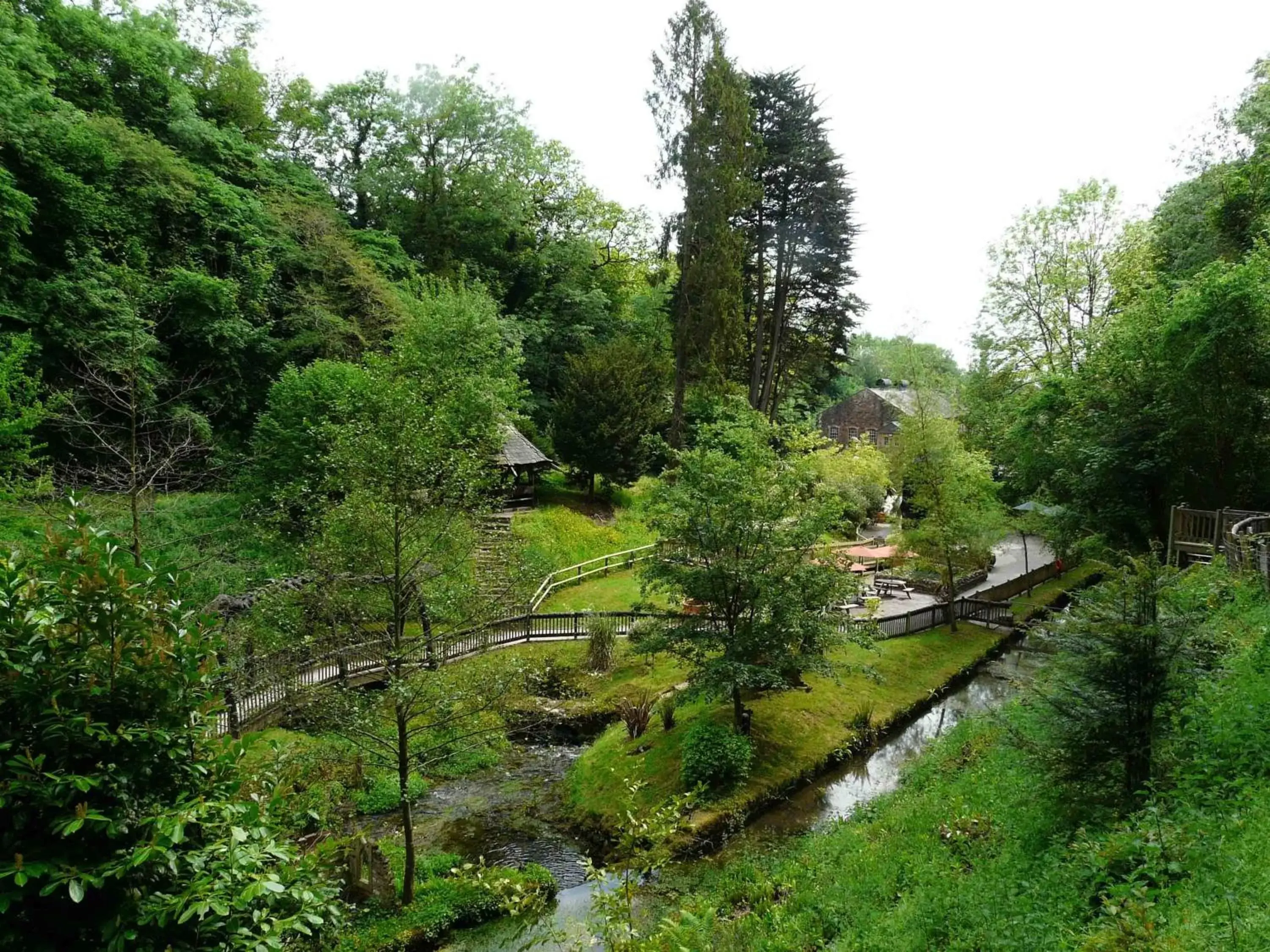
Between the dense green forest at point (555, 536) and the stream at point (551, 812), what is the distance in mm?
149

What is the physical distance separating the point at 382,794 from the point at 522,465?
1480 centimetres

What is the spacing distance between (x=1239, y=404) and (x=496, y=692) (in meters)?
18.0

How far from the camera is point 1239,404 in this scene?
15562 millimetres

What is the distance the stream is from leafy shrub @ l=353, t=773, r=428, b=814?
0.49m

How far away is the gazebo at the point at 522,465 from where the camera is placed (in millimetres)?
25438

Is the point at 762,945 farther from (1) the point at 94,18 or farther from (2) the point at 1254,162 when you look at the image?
(1) the point at 94,18

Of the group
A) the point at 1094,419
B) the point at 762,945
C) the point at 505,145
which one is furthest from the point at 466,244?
the point at 762,945

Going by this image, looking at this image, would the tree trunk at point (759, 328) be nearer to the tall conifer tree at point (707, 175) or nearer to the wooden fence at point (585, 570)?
the tall conifer tree at point (707, 175)

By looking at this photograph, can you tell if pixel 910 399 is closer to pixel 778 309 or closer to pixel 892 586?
pixel 778 309

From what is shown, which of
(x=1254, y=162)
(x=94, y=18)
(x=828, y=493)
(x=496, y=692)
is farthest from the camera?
(x=94, y=18)

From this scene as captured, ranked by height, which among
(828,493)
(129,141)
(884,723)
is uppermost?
(129,141)

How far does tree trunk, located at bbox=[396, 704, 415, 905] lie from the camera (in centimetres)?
969

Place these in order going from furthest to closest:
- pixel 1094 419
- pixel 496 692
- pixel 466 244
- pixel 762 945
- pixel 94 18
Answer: pixel 466 244 → pixel 94 18 → pixel 1094 419 → pixel 496 692 → pixel 762 945

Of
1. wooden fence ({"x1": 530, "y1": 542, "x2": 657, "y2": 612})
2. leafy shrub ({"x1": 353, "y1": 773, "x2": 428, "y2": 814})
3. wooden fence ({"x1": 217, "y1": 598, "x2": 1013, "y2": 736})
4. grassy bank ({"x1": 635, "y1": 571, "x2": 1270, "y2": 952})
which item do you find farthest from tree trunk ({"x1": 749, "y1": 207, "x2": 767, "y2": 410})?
leafy shrub ({"x1": 353, "y1": 773, "x2": 428, "y2": 814})
